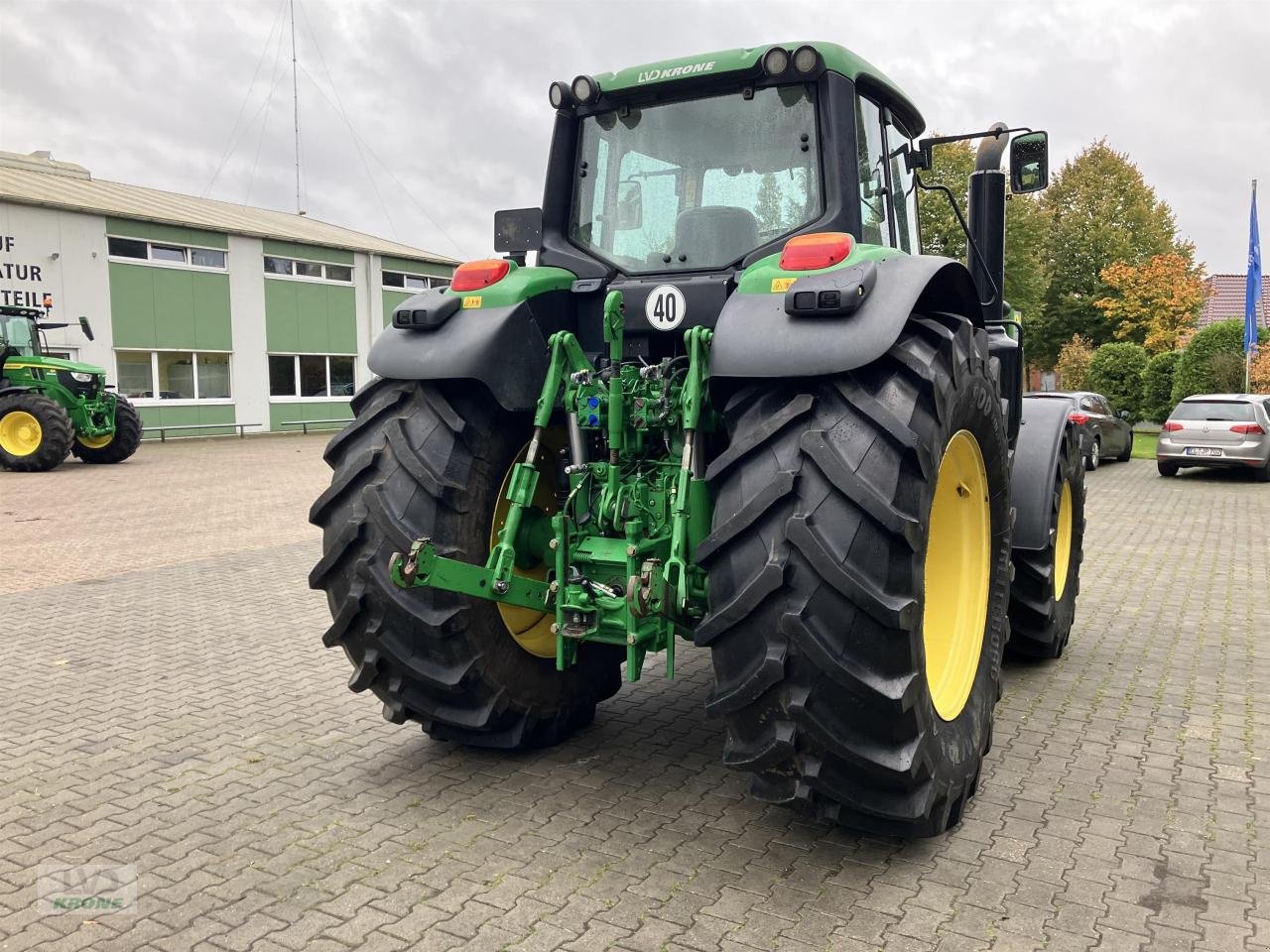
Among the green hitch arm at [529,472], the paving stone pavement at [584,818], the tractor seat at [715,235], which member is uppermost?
the tractor seat at [715,235]

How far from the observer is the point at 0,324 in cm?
1795

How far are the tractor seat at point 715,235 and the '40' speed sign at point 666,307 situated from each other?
0.24 m

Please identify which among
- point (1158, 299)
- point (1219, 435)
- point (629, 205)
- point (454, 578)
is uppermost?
point (1158, 299)

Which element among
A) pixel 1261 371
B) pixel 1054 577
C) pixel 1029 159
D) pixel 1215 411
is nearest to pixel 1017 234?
pixel 1261 371

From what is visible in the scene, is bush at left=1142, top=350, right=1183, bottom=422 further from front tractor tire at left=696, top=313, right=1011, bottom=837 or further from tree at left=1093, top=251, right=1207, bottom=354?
front tractor tire at left=696, top=313, right=1011, bottom=837

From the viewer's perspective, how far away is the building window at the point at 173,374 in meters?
25.3

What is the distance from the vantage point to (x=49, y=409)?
16734mm

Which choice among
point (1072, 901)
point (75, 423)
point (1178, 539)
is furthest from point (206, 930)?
point (75, 423)

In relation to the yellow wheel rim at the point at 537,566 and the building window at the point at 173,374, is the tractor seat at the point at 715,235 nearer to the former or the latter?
the yellow wheel rim at the point at 537,566

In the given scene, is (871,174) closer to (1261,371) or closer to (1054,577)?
(1054,577)

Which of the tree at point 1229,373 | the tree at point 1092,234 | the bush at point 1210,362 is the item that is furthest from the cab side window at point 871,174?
the tree at point 1092,234

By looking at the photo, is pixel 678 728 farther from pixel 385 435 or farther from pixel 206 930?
pixel 206 930

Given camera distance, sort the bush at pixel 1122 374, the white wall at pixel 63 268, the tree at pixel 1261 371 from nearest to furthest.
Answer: the white wall at pixel 63 268 < the tree at pixel 1261 371 < the bush at pixel 1122 374

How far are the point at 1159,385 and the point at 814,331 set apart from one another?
95.9 feet
